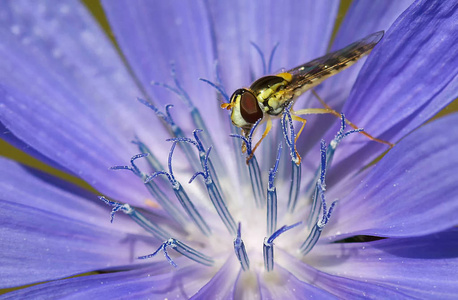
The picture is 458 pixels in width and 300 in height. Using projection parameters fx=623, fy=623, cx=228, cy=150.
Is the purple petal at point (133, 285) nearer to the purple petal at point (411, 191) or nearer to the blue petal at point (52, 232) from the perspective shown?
the blue petal at point (52, 232)

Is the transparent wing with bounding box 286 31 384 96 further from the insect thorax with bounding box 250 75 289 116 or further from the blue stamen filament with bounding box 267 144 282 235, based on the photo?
the blue stamen filament with bounding box 267 144 282 235

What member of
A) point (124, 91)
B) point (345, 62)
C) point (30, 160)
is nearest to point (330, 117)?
point (345, 62)

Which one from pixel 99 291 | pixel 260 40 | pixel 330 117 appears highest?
pixel 260 40

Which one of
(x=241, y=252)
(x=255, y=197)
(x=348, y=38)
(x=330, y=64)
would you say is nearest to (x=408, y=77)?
(x=330, y=64)

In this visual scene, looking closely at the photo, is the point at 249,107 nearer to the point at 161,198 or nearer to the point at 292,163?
the point at 292,163

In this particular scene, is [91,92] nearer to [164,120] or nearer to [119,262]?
[164,120]
